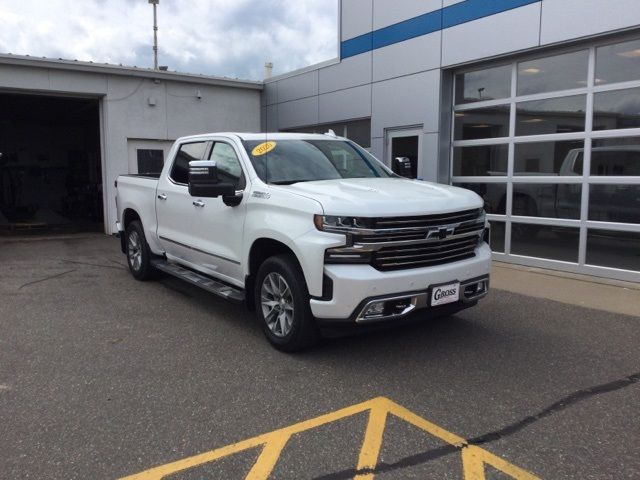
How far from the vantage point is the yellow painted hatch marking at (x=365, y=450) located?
2.94 meters

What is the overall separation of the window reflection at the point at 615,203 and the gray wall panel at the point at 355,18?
5883 mm

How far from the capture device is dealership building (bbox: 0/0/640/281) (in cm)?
768

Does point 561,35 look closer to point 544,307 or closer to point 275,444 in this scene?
point 544,307

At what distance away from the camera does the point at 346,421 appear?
11.6 ft

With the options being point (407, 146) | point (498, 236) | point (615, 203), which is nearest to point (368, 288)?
point (615, 203)

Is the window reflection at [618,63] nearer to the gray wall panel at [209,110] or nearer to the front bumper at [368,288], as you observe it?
the front bumper at [368,288]

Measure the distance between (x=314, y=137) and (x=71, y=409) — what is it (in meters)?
3.69

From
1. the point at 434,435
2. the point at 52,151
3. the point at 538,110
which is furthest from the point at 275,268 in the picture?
the point at 52,151

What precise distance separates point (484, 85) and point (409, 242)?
6.26 metres

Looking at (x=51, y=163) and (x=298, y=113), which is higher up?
(x=298, y=113)

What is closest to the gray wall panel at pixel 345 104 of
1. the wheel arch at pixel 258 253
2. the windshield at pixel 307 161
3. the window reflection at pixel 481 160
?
the window reflection at pixel 481 160

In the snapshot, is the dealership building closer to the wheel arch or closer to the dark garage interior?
the dark garage interior

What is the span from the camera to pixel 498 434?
336 centimetres

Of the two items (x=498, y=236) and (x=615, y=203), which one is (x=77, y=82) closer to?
(x=498, y=236)
